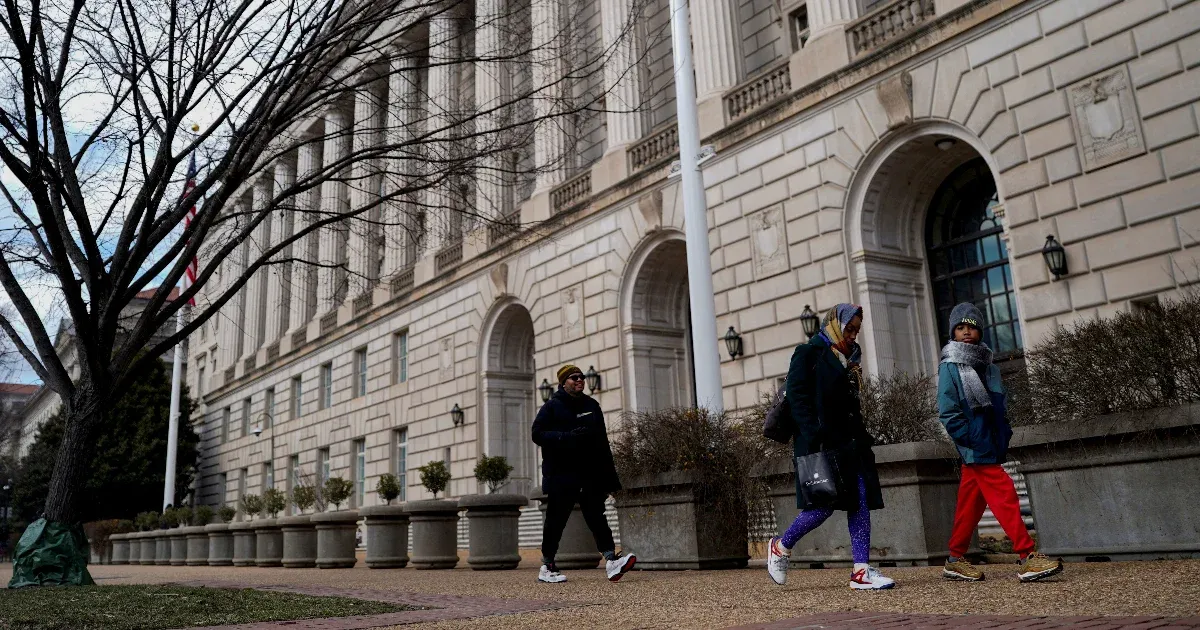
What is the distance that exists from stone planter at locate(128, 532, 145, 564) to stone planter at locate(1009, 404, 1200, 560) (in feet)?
91.3

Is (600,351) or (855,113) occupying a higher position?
(855,113)

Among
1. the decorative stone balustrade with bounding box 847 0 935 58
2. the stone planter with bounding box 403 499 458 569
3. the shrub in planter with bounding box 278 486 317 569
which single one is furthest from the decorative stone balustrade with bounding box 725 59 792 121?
the shrub in planter with bounding box 278 486 317 569

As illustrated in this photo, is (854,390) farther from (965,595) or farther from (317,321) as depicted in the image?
(317,321)

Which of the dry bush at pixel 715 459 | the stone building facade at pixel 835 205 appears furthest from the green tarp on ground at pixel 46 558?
the dry bush at pixel 715 459

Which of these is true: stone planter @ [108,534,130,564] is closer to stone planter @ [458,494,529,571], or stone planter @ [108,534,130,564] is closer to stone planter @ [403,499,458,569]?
stone planter @ [403,499,458,569]

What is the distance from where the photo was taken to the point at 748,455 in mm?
9719

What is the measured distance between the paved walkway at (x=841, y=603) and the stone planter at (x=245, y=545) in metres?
14.3

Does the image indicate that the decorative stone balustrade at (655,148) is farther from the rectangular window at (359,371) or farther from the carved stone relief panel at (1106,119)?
the rectangular window at (359,371)

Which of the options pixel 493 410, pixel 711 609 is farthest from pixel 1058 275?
pixel 493 410

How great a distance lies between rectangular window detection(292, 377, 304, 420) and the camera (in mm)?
39281

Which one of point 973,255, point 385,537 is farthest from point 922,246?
point 385,537

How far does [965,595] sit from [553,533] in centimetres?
437

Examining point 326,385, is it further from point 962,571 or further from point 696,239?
point 962,571

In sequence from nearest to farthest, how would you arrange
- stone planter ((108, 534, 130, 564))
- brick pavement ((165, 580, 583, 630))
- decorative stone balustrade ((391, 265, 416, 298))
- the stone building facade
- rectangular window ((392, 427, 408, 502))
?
1. brick pavement ((165, 580, 583, 630))
2. the stone building facade
3. rectangular window ((392, 427, 408, 502))
4. stone planter ((108, 534, 130, 564))
5. decorative stone balustrade ((391, 265, 416, 298))
